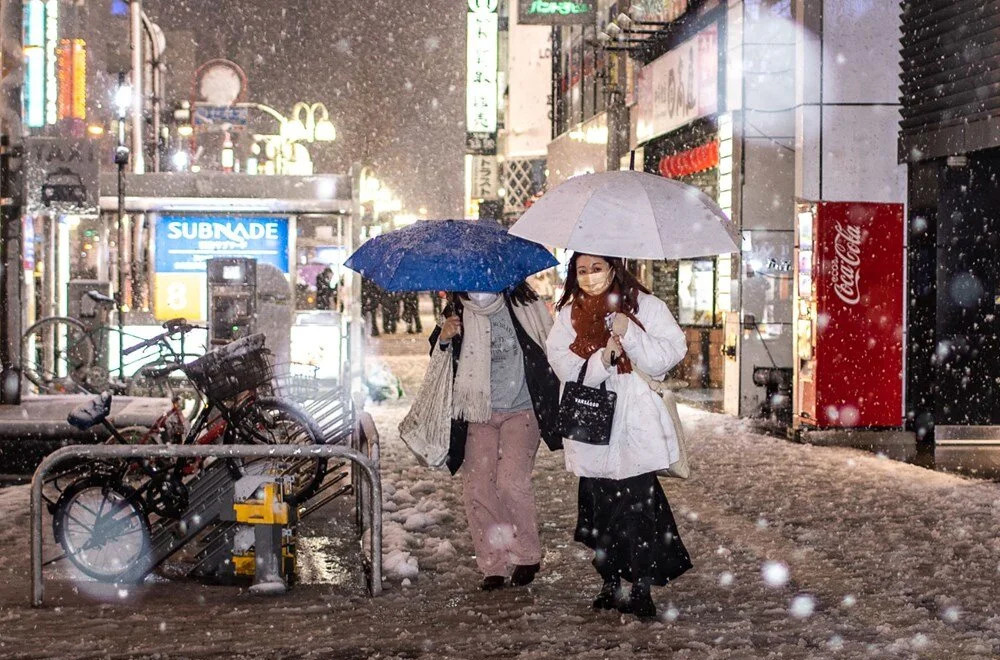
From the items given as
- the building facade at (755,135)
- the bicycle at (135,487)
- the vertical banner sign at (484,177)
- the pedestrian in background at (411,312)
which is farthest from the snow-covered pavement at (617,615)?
the vertical banner sign at (484,177)

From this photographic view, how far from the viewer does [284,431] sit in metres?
10.4

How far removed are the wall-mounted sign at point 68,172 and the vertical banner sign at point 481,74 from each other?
934 inches

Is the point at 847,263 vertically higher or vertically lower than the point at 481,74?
lower

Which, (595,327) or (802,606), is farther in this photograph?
(802,606)

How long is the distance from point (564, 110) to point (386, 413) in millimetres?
20138

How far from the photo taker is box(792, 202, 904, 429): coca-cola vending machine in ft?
49.3

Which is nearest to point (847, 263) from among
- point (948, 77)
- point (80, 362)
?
point (948, 77)

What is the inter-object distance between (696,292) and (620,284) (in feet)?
55.9

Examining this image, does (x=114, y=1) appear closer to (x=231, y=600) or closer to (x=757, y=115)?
(x=757, y=115)

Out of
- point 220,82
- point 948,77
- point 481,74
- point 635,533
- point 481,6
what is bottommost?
point 635,533

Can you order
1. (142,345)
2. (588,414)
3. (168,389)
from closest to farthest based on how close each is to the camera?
(588,414)
(142,345)
(168,389)

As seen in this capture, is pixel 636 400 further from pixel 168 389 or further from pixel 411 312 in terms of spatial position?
pixel 411 312

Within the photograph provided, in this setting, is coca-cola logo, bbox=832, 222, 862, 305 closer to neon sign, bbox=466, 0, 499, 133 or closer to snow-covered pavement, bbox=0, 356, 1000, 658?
snow-covered pavement, bbox=0, 356, 1000, 658

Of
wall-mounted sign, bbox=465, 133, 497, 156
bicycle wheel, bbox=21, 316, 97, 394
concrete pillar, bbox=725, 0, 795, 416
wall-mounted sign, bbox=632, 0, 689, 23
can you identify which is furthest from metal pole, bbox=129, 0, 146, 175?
concrete pillar, bbox=725, 0, 795, 416
